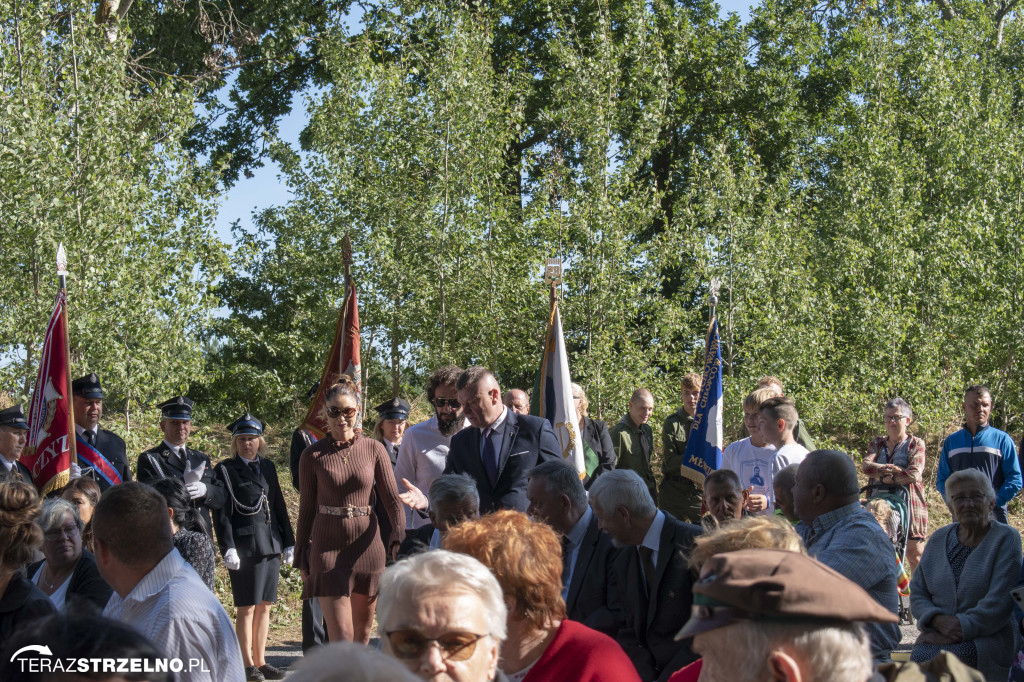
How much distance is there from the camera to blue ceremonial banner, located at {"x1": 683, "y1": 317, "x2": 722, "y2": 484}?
27.0ft

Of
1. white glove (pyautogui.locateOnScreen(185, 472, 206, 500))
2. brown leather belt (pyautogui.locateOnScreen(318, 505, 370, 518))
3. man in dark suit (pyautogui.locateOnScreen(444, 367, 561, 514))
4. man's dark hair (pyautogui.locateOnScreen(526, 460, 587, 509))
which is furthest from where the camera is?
white glove (pyautogui.locateOnScreen(185, 472, 206, 500))

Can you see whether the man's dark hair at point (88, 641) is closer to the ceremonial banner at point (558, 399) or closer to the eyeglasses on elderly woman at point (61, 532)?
the eyeglasses on elderly woman at point (61, 532)

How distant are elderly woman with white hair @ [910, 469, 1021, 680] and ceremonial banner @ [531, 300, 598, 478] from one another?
2877mm

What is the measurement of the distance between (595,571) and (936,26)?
24214mm

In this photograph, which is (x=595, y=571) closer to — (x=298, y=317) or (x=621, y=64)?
(x=298, y=317)

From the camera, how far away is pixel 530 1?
2419 centimetres

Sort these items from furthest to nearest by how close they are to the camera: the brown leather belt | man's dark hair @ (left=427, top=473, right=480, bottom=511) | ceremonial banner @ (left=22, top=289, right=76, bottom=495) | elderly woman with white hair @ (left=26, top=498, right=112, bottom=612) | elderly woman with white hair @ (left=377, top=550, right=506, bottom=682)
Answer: ceremonial banner @ (left=22, top=289, right=76, bottom=495)
the brown leather belt
man's dark hair @ (left=427, top=473, right=480, bottom=511)
elderly woman with white hair @ (left=26, top=498, right=112, bottom=612)
elderly woman with white hair @ (left=377, top=550, right=506, bottom=682)

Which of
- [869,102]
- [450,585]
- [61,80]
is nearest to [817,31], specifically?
[869,102]

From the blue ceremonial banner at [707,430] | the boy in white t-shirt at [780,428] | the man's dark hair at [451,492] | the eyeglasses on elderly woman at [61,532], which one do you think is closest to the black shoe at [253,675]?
the man's dark hair at [451,492]

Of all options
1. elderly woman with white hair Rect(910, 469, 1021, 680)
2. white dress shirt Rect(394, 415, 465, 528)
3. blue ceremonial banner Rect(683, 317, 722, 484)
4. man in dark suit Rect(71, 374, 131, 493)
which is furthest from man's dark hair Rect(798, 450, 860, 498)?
man in dark suit Rect(71, 374, 131, 493)

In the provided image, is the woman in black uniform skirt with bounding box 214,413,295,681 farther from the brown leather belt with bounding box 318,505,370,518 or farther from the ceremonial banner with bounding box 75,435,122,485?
the brown leather belt with bounding box 318,505,370,518

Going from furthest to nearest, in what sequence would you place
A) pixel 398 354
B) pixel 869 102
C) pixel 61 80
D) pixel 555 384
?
pixel 869 102, pixel 398 354, pixel 61 80, pixel 555 384

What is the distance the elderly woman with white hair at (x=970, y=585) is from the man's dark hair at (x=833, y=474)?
4.62ft

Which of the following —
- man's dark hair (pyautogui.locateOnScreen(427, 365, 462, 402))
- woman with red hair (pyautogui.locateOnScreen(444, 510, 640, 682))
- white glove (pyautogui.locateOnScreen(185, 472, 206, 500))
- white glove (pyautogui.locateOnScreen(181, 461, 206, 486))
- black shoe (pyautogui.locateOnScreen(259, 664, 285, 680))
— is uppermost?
man's dark hair (pyautogui.locateOnScreen(427, 365, 462, 402))
